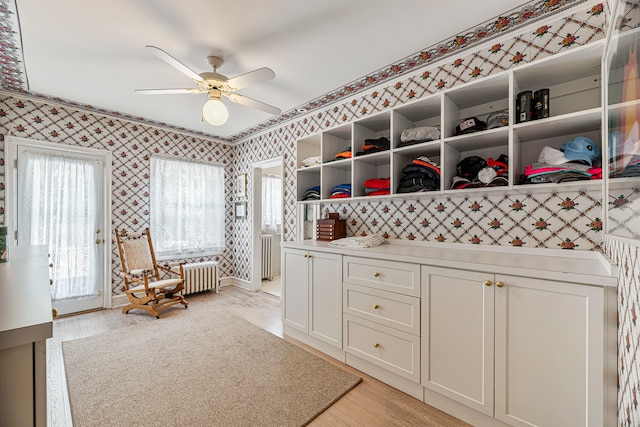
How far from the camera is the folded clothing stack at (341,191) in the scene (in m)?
2.86

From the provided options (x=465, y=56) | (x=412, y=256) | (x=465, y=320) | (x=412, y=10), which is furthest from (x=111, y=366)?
(x=465, y=56)

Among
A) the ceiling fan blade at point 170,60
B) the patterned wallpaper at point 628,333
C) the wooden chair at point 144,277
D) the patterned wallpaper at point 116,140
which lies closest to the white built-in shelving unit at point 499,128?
the patterned wallpaper at point 628,333

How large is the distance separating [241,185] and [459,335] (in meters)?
4.06

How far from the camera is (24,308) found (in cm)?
74

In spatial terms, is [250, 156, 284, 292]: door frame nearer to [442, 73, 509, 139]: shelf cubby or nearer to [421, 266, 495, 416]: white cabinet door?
[442, 73, 509, 139]: shelf cubby

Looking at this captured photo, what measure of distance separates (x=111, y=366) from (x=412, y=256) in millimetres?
2610

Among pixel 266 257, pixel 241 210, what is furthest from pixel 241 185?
pixel 266 257

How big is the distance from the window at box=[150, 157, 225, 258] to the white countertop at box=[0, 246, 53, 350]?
3.16m

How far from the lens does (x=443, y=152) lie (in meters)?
2.07

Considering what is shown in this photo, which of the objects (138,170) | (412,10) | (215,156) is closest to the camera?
(412,10)

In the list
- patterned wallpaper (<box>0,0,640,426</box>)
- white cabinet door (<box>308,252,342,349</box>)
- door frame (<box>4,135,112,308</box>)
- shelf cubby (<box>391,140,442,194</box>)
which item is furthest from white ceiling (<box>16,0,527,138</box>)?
white cabinet door (<box>308,252,342,349</box>)

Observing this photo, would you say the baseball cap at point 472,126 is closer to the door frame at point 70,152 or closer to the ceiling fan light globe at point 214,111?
the ceiling fan light globe at point 214,111

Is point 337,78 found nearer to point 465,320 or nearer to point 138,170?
point 465,320

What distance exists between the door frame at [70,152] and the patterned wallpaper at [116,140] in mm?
55
